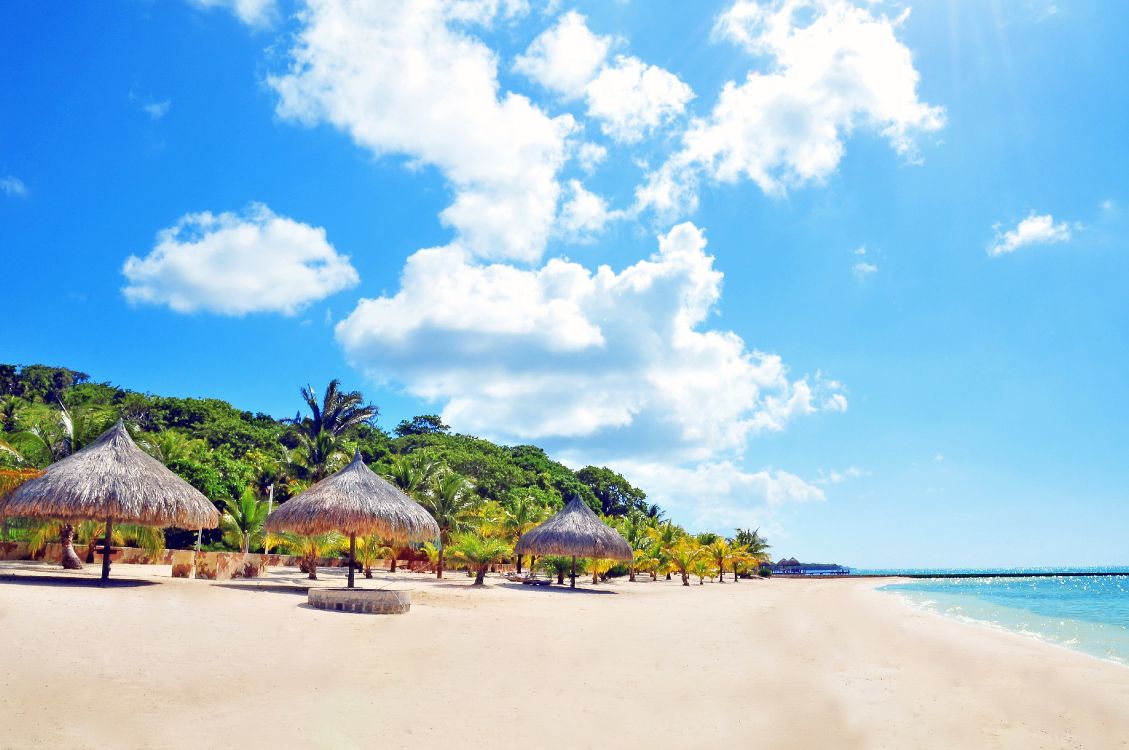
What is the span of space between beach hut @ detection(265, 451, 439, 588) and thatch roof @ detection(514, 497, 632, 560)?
6.86m

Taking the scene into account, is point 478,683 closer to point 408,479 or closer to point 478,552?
point 478,552

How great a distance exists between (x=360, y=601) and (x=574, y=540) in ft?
36.7

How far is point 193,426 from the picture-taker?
4144 cm

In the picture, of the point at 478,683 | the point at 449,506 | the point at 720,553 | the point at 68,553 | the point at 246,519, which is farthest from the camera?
the point at 720,553

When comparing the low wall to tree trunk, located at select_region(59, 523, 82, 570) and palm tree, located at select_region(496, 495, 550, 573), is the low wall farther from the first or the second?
palm tree, located at select_region(496, 495, 550, 573)

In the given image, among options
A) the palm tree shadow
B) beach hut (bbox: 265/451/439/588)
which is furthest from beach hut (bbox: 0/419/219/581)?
the palm tree shadow

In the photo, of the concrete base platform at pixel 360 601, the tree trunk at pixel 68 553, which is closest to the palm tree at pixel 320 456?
the tree trunk at pixel 68 553

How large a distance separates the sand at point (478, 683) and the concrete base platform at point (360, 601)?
397mm

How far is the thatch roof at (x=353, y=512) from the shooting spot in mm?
14898

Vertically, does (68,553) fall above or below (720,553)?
above

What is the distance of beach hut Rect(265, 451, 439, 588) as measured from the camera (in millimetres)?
14891

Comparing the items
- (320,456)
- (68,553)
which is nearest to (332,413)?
(320,456)

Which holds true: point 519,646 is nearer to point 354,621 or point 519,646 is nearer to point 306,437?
point 354,621

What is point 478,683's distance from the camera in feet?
25.0
